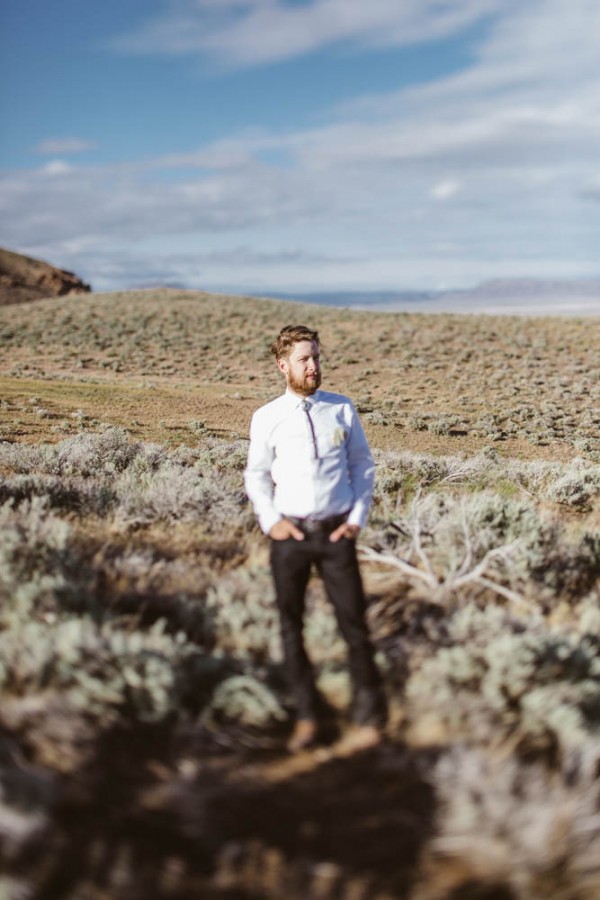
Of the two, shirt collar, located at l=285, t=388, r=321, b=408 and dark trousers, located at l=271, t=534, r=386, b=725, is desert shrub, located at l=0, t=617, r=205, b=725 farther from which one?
shirt collar, located at l=285, t=388, r=321, b=408

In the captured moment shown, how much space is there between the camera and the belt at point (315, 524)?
370 centimetres

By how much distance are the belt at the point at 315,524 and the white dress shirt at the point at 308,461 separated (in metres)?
0.03

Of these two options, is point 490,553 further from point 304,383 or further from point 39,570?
point 39,570

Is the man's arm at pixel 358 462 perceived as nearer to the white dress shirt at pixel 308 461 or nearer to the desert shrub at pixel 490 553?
the white dress shirt at pixel 308 461

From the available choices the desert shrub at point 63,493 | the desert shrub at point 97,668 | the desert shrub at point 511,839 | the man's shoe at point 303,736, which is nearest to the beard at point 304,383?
the desert shrub at point 97,668

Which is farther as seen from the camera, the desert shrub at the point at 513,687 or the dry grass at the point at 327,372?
the dry grass at the point at 327,372

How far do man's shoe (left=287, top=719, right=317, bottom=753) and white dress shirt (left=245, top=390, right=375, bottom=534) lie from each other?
3.54 ft

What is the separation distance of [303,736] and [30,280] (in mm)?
Result: 129815

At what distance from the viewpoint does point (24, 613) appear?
158 inches

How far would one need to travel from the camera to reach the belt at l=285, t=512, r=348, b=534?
12.1ft

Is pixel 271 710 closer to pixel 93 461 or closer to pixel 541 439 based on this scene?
pixel 93 461

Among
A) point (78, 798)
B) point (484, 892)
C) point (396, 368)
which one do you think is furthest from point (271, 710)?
point (396, 368)

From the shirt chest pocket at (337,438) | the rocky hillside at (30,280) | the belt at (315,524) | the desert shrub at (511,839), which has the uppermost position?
the rocky hillside at (30,280)

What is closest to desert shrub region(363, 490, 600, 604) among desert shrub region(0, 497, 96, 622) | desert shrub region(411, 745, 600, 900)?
desert shrub region(411, 745, 600, 900)
